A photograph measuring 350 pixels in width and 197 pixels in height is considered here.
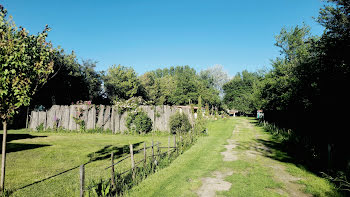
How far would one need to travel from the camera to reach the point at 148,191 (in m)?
5.66

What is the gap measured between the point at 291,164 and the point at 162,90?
2237 inches

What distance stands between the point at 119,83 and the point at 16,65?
47.6m

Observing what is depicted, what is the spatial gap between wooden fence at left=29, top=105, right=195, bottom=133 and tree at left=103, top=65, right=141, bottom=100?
3104 centimetres

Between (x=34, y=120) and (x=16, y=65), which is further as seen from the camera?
(x=34, y=120)

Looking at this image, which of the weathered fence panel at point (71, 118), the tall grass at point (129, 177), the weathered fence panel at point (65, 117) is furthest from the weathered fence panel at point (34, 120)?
the tall grass at point (129, 177)

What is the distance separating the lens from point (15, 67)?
5012 millimetres

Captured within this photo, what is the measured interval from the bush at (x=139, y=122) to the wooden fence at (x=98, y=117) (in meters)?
0.42

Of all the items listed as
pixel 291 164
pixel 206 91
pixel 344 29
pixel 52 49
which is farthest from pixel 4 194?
pixel 206 91

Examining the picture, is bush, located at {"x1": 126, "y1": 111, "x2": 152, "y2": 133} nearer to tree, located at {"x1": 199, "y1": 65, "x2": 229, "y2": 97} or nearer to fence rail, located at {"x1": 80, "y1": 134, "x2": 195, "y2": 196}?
fence rail, located at {"x1": 80, "y1": 134, "x2": 195, "y2": 196}

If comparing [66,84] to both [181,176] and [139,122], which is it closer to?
[139,122]

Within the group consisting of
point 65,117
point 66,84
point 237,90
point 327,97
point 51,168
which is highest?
point 237,90

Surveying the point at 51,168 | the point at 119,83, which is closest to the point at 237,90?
the point at 119,83

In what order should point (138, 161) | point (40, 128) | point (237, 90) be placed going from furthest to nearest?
point (237, 90) → point (40, 128) → point (138, 161)

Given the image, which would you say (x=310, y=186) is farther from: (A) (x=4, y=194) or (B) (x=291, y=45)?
(B) (x=291, y=45)
